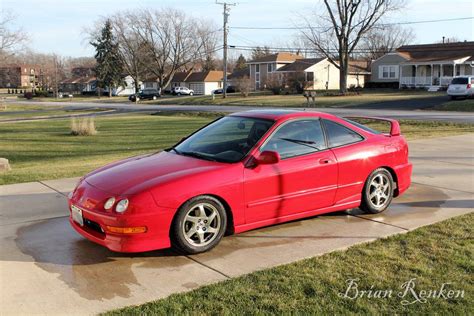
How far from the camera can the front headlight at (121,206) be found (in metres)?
4.43

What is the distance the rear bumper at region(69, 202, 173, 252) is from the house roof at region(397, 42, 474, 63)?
55.7m

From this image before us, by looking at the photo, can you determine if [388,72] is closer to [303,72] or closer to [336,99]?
[303,72]

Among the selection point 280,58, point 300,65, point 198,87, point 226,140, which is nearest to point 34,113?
point 226,140

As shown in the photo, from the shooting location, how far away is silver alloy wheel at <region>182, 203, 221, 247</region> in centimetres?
467

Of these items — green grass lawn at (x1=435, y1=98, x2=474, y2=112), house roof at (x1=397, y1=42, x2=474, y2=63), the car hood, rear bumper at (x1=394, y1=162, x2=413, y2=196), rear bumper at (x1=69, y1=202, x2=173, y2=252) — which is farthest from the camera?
house roof at (x1=397, y1=42, x2=474, y2=63)

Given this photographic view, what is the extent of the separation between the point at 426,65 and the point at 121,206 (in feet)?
193

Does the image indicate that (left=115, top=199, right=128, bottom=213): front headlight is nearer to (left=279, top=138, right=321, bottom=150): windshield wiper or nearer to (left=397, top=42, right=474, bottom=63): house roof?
(left=279, top=138, right=321, bottom=150): windshield wiper

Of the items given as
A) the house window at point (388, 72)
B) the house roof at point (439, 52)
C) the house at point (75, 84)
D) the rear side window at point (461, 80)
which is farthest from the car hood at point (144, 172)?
the house at point (75, 84)

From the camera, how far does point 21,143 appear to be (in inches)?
643

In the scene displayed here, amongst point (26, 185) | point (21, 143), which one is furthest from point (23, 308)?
point (21, 143)

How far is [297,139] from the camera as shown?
559 cm

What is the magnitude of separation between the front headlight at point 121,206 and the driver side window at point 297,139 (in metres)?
1.56

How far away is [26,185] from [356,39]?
150 feet

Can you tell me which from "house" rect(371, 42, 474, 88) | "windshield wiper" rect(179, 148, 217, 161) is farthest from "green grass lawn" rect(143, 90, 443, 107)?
"windshield wiper" rect(179, 148, 217, 161)
